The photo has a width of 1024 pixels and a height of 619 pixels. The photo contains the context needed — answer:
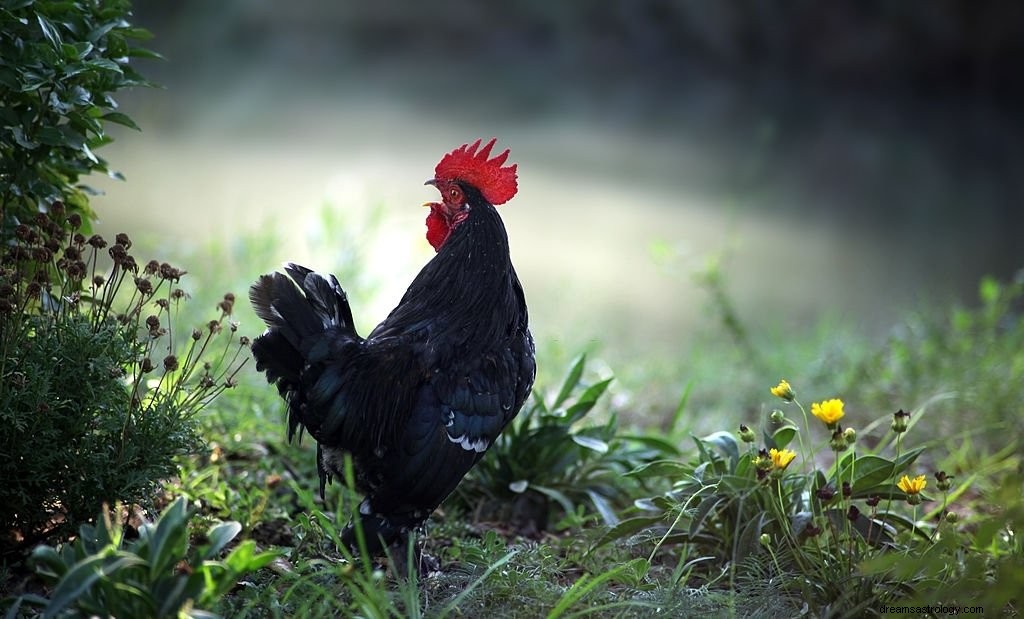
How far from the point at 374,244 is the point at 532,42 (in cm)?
1570

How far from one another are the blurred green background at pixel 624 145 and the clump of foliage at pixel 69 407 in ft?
7.52

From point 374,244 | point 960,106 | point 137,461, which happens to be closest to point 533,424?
point 137,461

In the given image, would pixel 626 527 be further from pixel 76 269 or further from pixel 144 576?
pixel 76 269

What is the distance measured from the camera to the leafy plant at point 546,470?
3283 mm

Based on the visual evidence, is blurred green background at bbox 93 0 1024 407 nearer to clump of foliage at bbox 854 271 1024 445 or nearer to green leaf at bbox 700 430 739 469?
clump of foliage at bbox 854 271 1024 445

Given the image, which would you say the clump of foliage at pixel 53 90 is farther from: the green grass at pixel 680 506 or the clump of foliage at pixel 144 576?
the clump of foliage at pixel 144 576

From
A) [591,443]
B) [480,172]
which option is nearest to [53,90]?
[480,172]

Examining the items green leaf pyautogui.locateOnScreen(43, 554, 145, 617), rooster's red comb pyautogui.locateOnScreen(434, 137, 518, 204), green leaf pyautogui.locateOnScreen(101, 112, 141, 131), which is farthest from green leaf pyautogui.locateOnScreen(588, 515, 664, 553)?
green leaf pyautogui.locateOnScreen(101, 112, 141, 131)

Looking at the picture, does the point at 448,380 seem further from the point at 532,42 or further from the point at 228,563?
the point at 532,42

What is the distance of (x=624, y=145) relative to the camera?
12688 millimetres

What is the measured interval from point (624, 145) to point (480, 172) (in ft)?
33.4

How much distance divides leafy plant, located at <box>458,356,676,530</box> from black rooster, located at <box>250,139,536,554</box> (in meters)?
0.70

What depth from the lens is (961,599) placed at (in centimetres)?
201

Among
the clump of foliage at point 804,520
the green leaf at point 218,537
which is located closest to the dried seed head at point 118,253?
the green leaf at point 218,537
